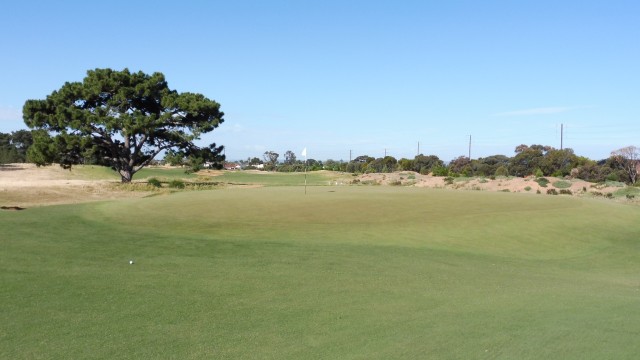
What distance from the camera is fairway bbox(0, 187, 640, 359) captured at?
5.62 m

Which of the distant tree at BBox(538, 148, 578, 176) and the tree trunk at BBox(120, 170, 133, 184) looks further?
the distant tree at BBox(538, 148, 578, 176)

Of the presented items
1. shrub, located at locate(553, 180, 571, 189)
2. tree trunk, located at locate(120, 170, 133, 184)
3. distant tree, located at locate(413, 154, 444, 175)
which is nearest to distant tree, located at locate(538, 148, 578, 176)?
distant tree, located at locate(413, 154, 444, 175)

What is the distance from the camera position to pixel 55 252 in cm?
1070

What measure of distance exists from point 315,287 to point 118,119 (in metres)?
34.2

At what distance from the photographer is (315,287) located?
837cm

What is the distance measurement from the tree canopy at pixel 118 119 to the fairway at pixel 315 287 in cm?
2276

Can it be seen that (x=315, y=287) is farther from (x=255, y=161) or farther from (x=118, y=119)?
(x=255, y=161)

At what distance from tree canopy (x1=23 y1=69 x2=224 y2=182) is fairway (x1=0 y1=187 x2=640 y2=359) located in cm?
2276

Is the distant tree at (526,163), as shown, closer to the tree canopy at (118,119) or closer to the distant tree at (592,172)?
the distant tree at (592,172)

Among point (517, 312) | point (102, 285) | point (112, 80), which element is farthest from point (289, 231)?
point (112, 80)

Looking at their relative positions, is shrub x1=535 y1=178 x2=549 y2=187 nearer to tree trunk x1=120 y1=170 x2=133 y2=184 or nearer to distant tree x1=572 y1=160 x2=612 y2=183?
distant tree x1=572 y1=160 x2=612 y2=183

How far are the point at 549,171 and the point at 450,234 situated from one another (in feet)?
180

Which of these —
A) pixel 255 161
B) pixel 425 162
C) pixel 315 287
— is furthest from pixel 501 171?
pixel 255 161

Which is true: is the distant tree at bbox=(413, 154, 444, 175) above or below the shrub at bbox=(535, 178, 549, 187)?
above
